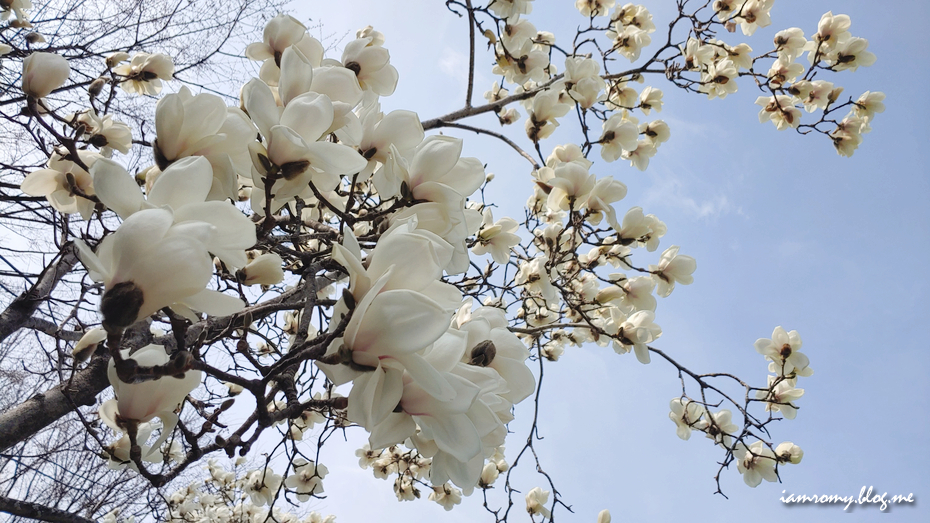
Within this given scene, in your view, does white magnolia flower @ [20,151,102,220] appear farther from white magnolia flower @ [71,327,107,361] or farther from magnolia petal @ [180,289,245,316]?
magnolia petal @ [180,289,245,316]

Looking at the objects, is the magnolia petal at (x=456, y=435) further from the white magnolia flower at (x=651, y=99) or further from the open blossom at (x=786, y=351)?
the white magnolia flower at (x=651, y=99)

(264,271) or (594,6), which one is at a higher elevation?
(594,6)

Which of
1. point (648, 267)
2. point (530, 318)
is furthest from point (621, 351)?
point (530, 318)

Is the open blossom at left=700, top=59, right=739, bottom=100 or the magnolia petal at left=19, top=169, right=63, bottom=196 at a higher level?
the open blossom at left=700, top=59, right=739, bottom=100

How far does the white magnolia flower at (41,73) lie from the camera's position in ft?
3.12

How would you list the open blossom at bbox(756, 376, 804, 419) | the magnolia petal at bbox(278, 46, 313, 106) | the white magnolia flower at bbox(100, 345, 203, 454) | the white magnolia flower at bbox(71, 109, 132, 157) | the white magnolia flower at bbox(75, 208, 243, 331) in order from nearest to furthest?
1. the white magnolia flower at bbox(75, 208, 243, 331)
2. the white magnolia flower at bbox(100, 345, 203, 454)
3. the magnolia petal at bbox(278, 46, 313, 106)
4. the white magnolia flower at bbox(71, 109, 132, 157)
5. the open blossom at bbox(756, 376, 804, 419)

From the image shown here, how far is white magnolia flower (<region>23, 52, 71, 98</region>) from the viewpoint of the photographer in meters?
0.95

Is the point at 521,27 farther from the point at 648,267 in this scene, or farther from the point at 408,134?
the point at 408,134

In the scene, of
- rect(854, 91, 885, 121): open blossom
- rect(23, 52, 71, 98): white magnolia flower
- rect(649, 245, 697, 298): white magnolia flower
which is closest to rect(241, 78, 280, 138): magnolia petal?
rect(23, 52, 71, 98): white magnolia flower

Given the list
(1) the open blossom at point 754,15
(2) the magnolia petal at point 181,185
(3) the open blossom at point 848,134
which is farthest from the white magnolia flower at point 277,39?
(3) the open blossom at point 848,134

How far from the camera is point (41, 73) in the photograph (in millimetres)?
957

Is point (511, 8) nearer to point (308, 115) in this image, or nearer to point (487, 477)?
point (308, 115)

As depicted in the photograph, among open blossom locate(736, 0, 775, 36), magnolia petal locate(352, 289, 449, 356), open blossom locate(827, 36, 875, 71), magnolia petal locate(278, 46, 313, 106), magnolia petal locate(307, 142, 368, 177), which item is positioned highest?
open blossom locate(736, 0, 775, 36)

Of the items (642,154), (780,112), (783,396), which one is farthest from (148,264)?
(780,112)
